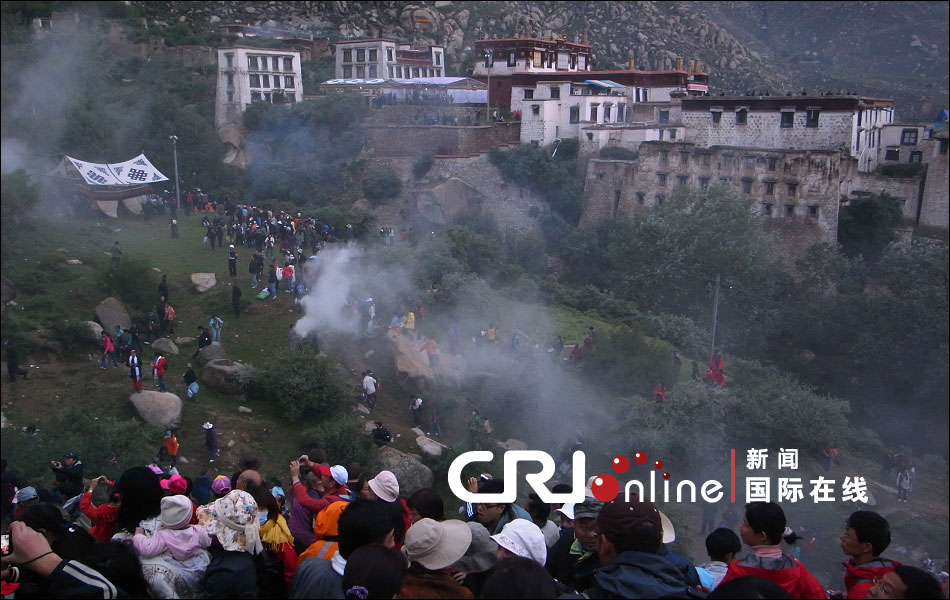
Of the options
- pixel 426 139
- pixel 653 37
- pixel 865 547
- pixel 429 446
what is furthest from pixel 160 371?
pixel 653 37

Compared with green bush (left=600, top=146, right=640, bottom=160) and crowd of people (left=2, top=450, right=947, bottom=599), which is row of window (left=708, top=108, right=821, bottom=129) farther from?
crowd of people (left=2, top=450, right=947, bottom=599)

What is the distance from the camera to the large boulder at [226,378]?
1286 cm

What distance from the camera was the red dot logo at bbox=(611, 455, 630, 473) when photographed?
42.8 feet

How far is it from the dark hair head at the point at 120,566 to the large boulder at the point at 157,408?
8.54 meters

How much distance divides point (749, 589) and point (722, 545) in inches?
44.6

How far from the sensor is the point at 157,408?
11656 millimetres

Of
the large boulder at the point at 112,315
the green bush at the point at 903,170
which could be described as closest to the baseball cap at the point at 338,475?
the large boulder at the point at 112,315

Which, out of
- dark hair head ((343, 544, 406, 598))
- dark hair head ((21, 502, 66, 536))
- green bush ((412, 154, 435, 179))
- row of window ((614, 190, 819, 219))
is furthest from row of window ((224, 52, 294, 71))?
dark hair head ((343, 544, 406, 598))

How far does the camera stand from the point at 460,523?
3553mm

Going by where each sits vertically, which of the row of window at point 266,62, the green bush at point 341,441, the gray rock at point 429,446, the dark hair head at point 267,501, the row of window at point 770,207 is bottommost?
the gray rock at point 429,446

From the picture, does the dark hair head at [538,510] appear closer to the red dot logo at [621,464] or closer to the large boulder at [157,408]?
the large boulder at [157,408]

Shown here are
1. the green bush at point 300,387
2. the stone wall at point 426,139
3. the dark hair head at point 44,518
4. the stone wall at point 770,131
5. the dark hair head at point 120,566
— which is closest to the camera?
the dark hair head at point 120,566

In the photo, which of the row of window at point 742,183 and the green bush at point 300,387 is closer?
the green bush at point 300,387

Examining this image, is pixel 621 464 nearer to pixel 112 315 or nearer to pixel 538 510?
pixel 112 315
